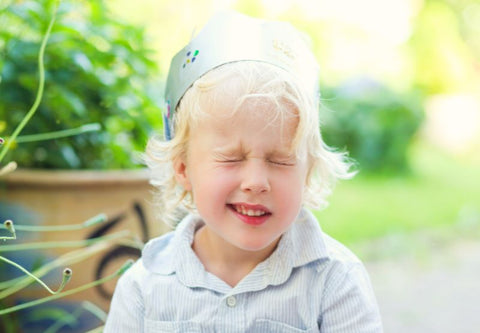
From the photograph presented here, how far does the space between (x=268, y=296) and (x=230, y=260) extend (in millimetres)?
124

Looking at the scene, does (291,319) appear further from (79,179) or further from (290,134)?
(79,179)

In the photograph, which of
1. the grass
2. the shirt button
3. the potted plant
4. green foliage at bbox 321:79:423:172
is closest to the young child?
the shirt button

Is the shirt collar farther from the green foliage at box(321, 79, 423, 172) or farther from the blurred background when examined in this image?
the green foliage at box(321, 79, 423, 172)

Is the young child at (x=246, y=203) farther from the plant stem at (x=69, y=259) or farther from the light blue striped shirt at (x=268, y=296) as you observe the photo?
the plant stem at (x=69, y=259)

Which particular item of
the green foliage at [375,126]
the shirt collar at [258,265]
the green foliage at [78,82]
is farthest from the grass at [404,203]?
the shirt collar at [258,265]

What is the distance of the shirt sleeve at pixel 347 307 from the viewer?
1.23 metres

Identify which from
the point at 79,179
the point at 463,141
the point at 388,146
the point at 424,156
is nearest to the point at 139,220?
the point at 79,179

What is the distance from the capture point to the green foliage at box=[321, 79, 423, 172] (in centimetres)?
532

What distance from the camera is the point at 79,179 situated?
1771 mm

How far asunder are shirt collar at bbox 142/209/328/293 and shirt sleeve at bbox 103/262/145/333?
0.06 metres

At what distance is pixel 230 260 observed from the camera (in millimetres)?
1341

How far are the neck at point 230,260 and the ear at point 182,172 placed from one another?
5.2 inches

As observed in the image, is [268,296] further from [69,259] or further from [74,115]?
[74,115]

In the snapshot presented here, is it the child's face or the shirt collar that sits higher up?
the child's face
